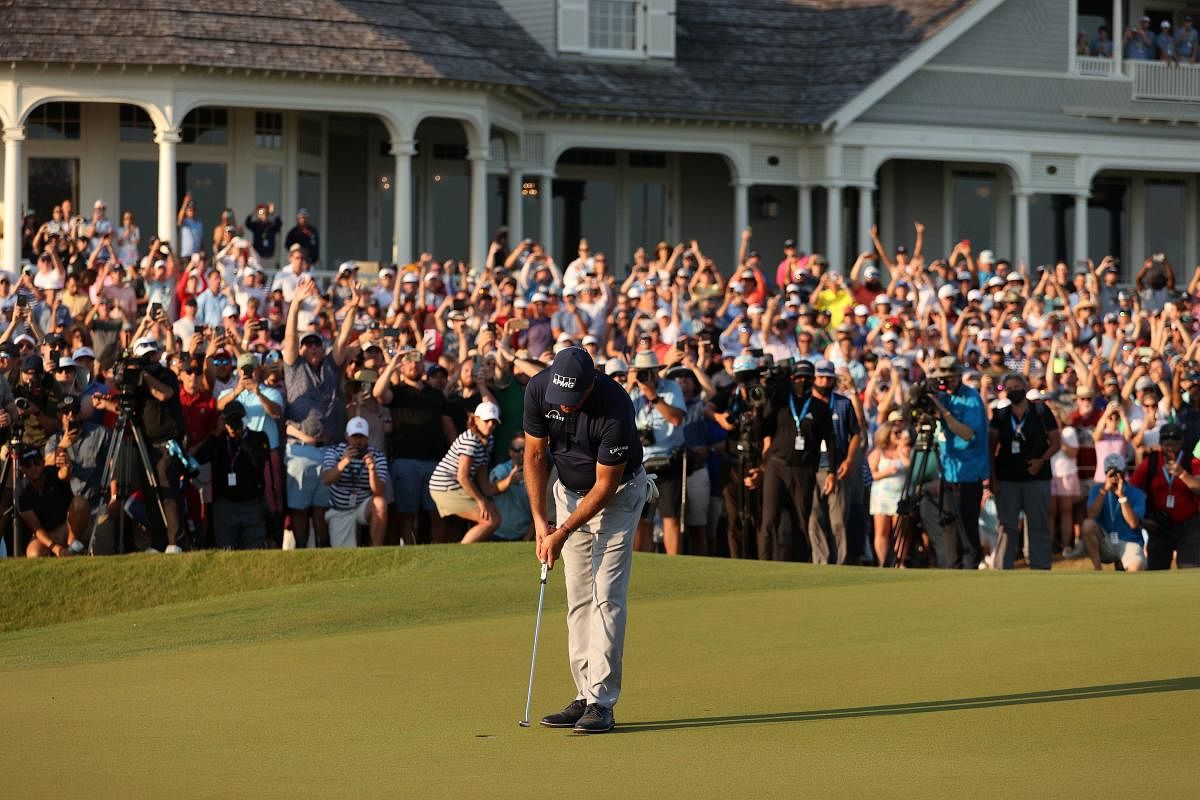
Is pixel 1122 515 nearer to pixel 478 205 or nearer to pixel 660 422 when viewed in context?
pixel 660 422

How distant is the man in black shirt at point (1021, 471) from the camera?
17203 millimetres

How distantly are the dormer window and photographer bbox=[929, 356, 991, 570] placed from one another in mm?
16066

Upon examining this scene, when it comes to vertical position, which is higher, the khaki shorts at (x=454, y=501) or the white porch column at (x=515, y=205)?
the white porch column at (x=515, y=205)

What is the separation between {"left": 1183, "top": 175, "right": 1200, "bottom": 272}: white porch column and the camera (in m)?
37.0

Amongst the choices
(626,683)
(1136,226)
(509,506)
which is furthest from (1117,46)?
(626,683)

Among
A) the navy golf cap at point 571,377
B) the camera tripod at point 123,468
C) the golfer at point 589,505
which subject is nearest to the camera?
the navy golf cap at point 571,377

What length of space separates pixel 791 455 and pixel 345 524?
377 cm

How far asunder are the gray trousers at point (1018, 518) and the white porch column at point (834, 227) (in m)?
14.4

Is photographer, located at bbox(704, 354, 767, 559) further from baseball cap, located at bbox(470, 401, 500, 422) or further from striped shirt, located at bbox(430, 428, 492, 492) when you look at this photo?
striped shirt, located at bbox(430, 428, 492, 492)

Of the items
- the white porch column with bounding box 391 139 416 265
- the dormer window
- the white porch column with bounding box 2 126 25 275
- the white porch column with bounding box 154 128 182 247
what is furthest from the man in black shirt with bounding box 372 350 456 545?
the dormer window

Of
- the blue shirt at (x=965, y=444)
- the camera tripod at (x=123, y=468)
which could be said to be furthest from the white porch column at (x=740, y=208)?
the camera tripod at (x=123, y=468)

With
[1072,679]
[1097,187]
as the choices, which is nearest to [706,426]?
[1072,679]

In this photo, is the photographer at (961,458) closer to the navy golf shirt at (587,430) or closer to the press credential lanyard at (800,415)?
the press credential lanyard at (800,415)

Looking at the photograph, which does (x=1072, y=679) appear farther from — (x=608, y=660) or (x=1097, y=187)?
(x=1097, y=187)
